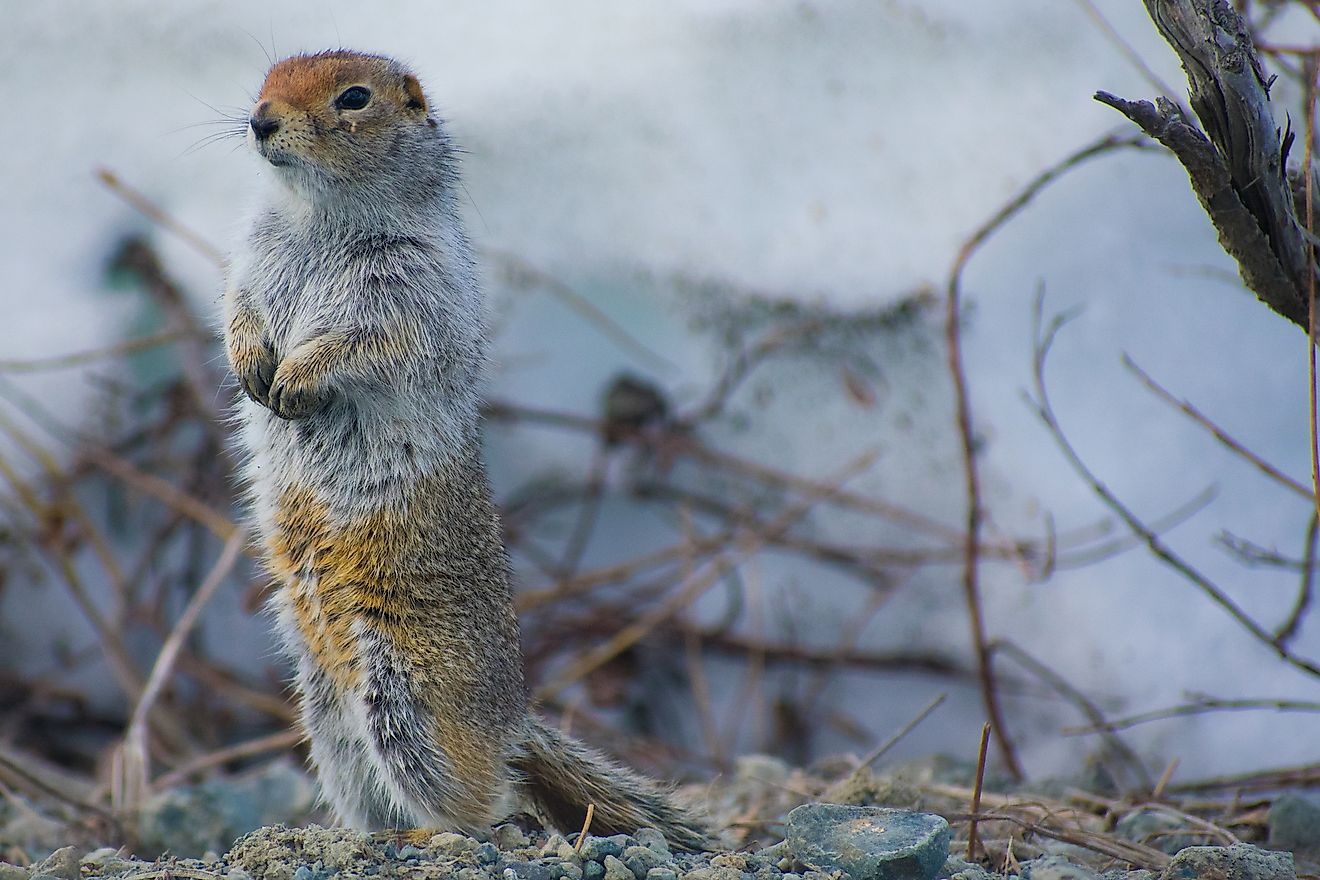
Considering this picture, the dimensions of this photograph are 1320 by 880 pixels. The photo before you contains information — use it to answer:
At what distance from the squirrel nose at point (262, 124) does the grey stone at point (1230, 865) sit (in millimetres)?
2537

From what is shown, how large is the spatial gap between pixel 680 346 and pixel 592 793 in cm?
250

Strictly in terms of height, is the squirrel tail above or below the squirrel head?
below

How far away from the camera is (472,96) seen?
5359 mm

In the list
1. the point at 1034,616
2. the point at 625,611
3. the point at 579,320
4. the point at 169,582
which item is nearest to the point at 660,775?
the point at 625,611

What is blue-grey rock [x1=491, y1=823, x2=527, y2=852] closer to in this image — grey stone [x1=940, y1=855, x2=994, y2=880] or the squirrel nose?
grey stone [x1=940, y1=855, x2=994, y2=880]

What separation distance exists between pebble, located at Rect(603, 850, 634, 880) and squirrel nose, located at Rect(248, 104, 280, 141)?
181 centimetres

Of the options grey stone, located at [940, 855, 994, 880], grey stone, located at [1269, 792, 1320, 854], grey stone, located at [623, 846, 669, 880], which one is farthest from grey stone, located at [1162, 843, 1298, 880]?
grey stone, located at [623, 846, 669, 880]

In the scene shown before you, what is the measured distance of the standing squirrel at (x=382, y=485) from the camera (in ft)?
10.0

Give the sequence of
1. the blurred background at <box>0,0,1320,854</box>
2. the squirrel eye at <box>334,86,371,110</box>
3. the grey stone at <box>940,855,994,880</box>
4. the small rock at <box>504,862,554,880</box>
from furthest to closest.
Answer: the blurred background at <box>0,0,1320,854</box> → the squirrel eye at <box>334,86,371,110</box> → the grey stone at <box>940,855,994,880</box> → the small rock at <box>504,862,554,880</box>

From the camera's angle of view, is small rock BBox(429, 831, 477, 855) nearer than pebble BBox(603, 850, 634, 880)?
No

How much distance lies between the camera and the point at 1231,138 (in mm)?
2744

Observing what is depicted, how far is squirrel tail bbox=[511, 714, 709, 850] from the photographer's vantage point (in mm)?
3203

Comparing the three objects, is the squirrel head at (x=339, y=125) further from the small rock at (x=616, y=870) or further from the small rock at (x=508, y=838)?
the small rock at (x=616, y=870)

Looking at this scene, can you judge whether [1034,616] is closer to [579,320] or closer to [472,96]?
[579,320]
